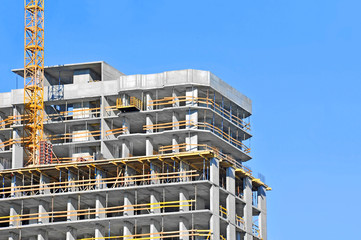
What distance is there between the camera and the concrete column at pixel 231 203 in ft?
537

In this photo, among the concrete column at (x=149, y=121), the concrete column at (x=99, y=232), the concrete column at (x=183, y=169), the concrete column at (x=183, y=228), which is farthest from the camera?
the concrete column at (x=149, y=121)

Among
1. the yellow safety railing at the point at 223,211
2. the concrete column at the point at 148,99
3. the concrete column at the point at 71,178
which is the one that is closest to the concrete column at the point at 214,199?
the yellow safety railing at the point at 223,211

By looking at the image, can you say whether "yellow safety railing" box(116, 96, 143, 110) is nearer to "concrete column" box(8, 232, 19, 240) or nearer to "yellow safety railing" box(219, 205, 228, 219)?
"yellow safety railing" box(219, 205, 228, 219)

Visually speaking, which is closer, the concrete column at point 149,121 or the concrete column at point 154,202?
the concrete column at point 154,202

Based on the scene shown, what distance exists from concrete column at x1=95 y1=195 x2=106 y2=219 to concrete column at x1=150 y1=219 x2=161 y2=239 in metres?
7.19

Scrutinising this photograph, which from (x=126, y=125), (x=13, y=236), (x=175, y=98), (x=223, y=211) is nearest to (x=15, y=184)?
(x=13, y=236)

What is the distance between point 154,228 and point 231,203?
12.4 metres

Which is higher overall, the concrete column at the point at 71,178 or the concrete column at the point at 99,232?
the concrete column at the point at 71,178

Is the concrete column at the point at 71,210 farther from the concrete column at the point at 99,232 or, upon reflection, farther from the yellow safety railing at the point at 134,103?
the yellow safety railing at the point at 134,103

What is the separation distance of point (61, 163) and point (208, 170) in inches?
822

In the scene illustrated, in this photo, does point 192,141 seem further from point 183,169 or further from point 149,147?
point 149,147

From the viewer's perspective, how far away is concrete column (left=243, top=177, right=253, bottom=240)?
6718 inches

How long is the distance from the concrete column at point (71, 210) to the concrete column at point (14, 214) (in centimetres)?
754

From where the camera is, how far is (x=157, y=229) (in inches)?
6284
